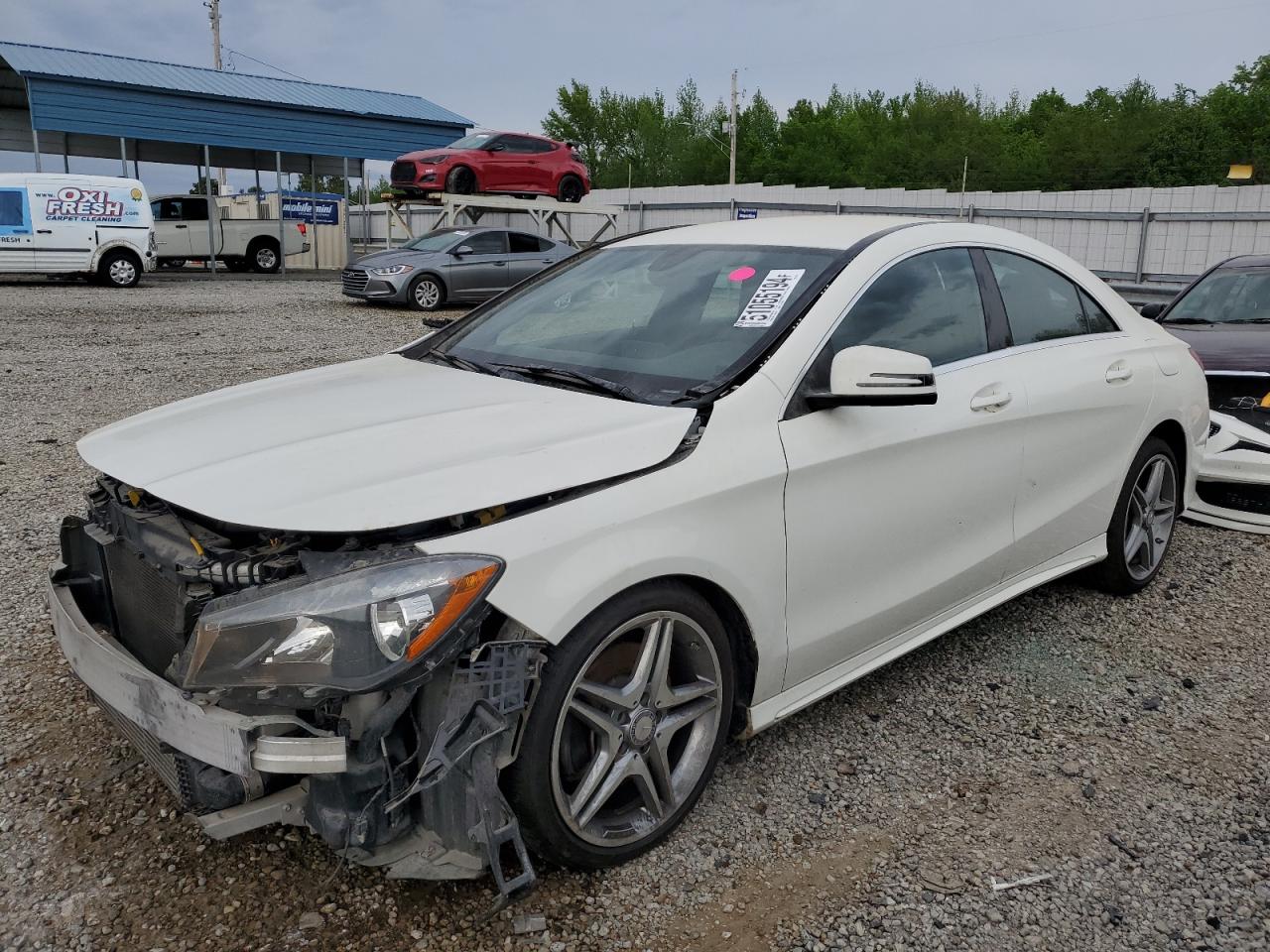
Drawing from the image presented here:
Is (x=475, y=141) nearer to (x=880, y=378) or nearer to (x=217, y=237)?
(x=217, y=237)

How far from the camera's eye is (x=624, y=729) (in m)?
2.53

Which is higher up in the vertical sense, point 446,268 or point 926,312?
point 926,312

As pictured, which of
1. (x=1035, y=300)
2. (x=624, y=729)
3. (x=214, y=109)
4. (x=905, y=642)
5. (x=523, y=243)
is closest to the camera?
(x=624, y=729)

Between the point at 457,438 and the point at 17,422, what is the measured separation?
667 centimetres

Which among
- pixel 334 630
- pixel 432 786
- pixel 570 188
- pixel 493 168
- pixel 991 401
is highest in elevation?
pixel 493 168

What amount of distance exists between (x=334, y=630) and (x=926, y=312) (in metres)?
2.25

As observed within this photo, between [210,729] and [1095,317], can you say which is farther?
[1095,317]

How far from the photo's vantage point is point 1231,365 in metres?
5.81

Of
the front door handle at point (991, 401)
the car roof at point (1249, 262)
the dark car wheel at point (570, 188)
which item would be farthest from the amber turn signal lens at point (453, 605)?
the dark car wheel at point (570, 188)

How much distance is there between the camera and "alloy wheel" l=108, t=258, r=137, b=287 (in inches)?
754

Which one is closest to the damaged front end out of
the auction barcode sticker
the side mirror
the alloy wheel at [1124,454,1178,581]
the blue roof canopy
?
the side mirror

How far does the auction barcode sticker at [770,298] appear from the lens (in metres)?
3.08

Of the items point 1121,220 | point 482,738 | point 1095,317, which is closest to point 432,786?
point 482,738

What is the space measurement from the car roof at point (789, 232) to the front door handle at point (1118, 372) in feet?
3.41
